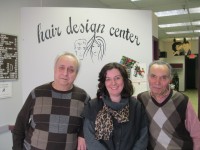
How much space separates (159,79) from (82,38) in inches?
52.6

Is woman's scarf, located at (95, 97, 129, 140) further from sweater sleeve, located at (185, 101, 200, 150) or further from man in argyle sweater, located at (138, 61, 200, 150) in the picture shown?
sweater sleeve, located at (185, 101, 200, 150)

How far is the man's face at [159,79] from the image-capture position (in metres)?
1.90

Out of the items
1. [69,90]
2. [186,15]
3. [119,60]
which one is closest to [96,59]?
[119,60]

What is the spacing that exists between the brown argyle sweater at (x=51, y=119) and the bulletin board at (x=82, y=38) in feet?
3.44

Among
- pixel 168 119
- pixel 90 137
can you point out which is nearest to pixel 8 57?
pixel 90 137

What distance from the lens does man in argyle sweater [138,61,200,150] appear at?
73.7 inches

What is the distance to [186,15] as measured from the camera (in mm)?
7711

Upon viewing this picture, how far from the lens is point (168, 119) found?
6.17 ft

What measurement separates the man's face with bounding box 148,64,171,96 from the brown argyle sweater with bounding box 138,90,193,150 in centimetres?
9

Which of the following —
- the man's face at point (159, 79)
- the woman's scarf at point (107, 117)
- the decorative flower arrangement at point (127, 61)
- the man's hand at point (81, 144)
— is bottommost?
the man's hand at point (81, 144)

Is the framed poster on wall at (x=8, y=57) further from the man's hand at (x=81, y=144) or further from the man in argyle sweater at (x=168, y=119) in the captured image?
the man in argyle sweater at (x=168, y=119)

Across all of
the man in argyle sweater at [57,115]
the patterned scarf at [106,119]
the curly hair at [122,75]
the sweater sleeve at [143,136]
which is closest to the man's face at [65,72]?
the man in argyle sweater at [57,115]

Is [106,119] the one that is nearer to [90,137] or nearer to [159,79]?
[90,137]

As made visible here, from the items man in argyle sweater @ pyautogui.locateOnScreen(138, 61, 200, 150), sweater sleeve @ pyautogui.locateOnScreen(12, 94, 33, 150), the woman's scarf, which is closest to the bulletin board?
sweater sleeve @ pyautogui.locateOnScreen(12, 94, 33, 150)
